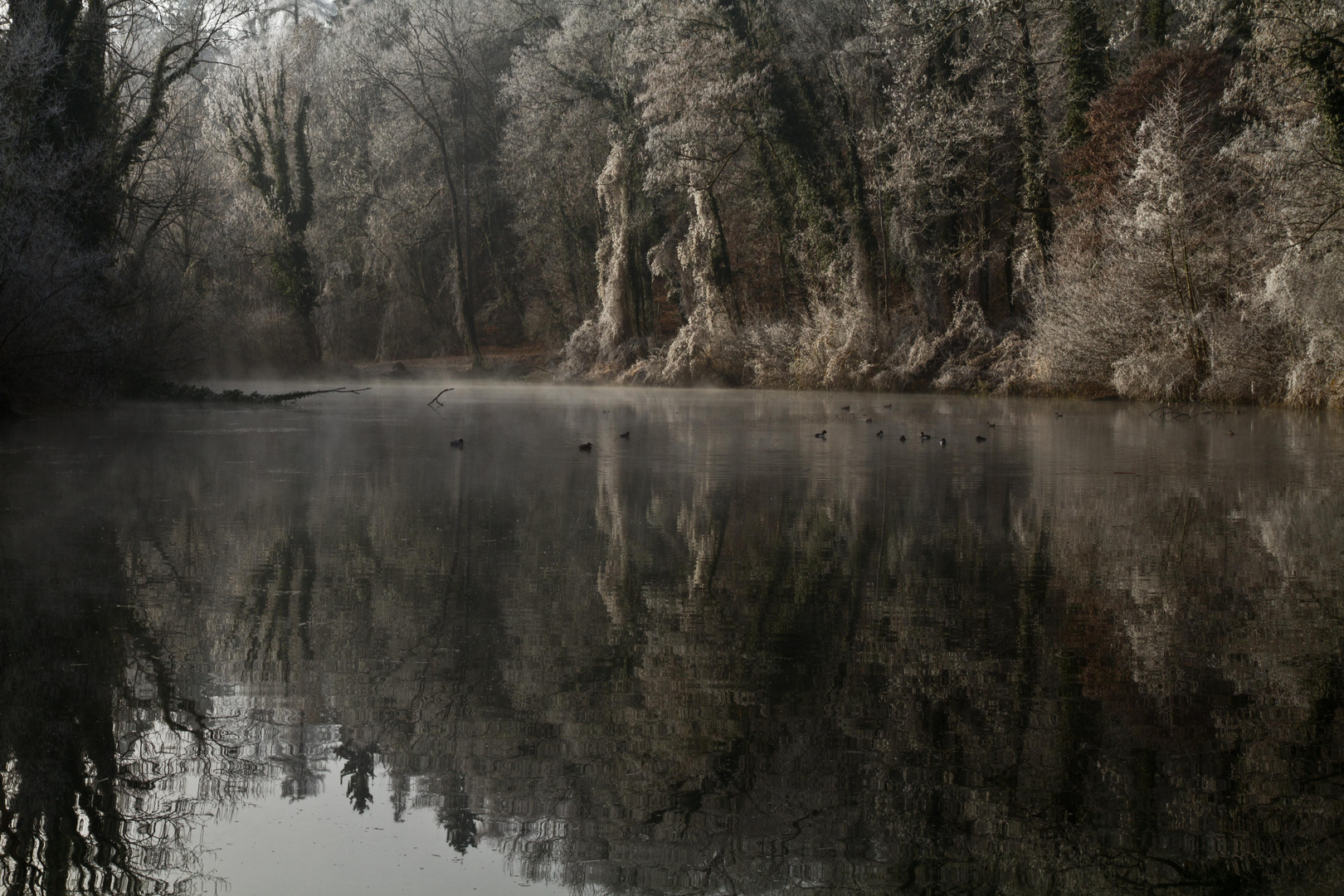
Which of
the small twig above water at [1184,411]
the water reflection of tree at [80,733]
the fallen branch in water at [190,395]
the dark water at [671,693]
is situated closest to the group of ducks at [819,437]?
the dark water at [671,693]

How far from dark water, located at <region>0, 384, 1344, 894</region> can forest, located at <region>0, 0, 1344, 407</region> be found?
36.5 feet

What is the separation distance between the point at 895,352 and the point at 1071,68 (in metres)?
7.72

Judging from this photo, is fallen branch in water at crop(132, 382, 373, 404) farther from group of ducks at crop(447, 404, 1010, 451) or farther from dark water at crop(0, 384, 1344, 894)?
dark water at crop(0, 384, 1344, 894)

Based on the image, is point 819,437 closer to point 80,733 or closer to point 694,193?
point 80,733

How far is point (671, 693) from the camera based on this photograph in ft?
13.6

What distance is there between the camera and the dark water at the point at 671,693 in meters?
2.92

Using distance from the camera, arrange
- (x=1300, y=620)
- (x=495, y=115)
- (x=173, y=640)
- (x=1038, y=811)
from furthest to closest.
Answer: (x=495, y=115), (x=1300, y=620), (x=173, y=640), (x=1038, y=811)

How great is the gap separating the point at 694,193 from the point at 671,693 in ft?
103

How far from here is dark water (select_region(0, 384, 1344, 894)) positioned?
2.92m

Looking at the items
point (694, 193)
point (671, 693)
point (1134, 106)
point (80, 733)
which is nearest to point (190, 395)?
point (694, 193)

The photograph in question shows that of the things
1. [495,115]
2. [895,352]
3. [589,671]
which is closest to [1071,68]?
[895,352]

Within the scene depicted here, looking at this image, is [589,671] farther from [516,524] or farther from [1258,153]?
[1258,153]

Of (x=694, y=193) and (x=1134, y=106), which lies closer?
(x=1134, y=106)

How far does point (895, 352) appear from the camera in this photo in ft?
100
